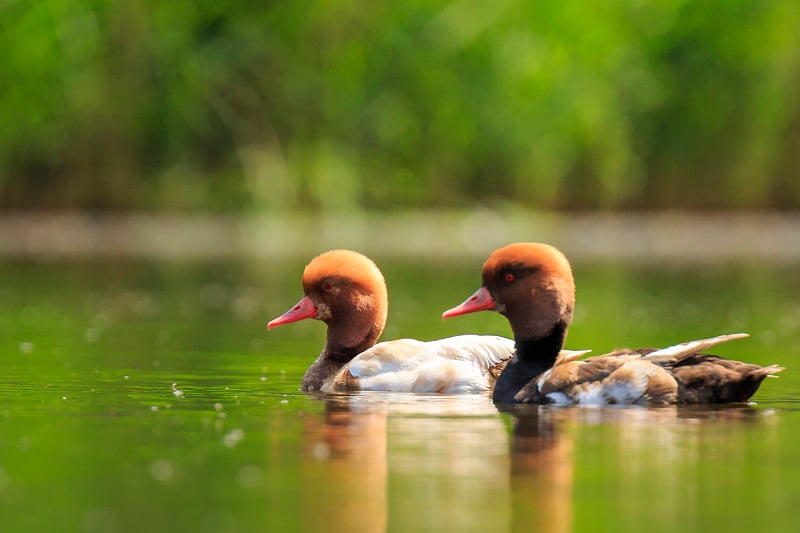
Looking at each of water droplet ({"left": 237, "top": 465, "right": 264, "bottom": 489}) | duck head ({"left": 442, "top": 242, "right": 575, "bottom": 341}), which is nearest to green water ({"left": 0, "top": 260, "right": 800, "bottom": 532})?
water droplet ({"left": 237, "top": 465, "right": 264, "bottom": 489})

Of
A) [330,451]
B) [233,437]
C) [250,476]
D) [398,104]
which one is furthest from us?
[398,104]

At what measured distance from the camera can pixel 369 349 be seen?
914 centimetres

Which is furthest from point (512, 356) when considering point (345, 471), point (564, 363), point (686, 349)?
point (345, 471)

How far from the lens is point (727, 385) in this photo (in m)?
8.12

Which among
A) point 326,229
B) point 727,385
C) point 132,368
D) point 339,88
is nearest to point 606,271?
point 326,229

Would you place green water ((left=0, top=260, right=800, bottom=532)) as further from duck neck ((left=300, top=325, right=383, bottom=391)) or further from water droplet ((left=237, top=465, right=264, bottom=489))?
duck neck ((left=300, top=325, right=383, bottom=391))

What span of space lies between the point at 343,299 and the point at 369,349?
17.8 inches

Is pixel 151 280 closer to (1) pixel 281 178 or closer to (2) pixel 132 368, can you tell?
(1) pixel 281 178

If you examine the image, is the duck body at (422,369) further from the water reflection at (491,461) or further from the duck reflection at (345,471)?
the duck reflection at (345,471)

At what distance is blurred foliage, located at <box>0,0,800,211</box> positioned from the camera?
2550 cm

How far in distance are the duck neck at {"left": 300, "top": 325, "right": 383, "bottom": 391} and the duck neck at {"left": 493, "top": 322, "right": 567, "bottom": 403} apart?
1063 millimetres

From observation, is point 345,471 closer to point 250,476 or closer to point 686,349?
point 250,476

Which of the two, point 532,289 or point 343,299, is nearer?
point 532,289

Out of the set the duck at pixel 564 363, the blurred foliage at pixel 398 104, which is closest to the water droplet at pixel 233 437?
the duck at pixel 564 363
